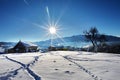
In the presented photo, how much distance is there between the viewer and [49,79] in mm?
3922

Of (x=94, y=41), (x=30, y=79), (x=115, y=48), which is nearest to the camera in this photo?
(x=30, y=79)

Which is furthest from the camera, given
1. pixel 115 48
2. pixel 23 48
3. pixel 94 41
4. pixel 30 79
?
pixel 94 41

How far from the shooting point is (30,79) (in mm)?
3891

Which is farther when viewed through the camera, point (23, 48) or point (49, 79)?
point (23, 48)

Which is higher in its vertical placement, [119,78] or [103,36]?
[103,36]

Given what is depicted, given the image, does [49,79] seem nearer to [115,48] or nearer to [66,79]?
[66,79]

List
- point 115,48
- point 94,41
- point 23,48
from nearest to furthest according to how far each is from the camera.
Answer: point 115,48 < point 23,48 < point 94,41

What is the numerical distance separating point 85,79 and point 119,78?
89 centimetres

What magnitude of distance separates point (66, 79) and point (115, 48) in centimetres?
1600

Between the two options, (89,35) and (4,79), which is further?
(89,35)

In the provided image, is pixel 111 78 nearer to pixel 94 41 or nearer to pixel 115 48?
pixel 115 48

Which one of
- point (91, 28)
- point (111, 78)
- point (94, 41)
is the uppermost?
point (91, 28)

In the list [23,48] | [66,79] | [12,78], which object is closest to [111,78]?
[66,79]

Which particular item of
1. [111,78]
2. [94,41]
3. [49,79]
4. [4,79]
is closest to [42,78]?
[49,79]
